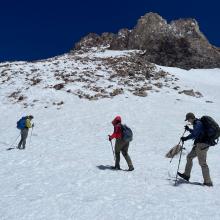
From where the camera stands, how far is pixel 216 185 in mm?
13398

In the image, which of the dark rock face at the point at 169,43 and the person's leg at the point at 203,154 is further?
the dark rock face at the point at 169,43

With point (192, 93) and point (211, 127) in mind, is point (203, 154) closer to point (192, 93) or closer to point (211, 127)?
point (211, 127)

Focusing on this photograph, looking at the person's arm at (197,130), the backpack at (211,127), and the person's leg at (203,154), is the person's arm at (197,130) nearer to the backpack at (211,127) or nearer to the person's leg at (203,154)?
the backpack at (211,127)

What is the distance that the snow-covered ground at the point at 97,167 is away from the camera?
987 cm

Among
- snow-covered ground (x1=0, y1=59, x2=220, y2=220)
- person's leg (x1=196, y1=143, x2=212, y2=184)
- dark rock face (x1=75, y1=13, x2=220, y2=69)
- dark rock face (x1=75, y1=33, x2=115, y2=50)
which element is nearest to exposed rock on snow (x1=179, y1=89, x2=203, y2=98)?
snow-covered ground (x1=0, y1=59, x2=220, y2=220)

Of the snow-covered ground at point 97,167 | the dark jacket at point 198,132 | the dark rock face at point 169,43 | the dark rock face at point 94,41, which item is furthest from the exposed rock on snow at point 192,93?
the dark rock face at point 94,41

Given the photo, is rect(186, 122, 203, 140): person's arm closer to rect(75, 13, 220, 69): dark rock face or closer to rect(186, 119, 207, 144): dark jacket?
rect(186, 119, 207, 144): dark jacket

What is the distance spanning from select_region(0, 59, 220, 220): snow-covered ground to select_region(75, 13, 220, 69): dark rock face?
26560mm

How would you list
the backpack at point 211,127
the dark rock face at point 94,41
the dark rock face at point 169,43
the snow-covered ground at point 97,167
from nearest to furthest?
the snow-covered ground at point 97,167 < the backpack at point 211,127 < the dark rock face at point 169,43 < the dark rock face at point 94,41

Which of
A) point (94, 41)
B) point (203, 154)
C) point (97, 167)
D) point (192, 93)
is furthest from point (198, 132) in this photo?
point (94, 41)

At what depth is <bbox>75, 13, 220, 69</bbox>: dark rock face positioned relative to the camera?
209 ft

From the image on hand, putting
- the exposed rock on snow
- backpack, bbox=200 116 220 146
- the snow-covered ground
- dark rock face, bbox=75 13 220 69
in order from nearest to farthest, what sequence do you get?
the snow-covered ground
backpack, bbox=200 116 220 146
the exposed rock on snow
dark rock face, bbox=75 13 220 69

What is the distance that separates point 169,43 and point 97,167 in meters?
55.4

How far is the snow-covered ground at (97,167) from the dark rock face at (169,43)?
2656 cm
